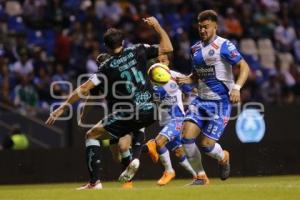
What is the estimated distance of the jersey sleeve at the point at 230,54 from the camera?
12.0 m

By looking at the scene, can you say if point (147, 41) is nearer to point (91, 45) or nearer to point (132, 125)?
point (91, 45)

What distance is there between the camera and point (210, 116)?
12.1 meters

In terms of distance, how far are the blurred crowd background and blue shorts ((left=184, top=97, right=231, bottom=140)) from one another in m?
6.58

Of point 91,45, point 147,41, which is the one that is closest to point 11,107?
point 91,45

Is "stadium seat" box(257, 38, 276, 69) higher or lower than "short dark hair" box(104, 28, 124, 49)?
lower

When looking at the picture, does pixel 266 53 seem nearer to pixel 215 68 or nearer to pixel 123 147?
pixel 215 68

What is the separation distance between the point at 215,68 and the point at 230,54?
0.32m

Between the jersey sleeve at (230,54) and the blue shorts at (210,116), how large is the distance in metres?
0.63

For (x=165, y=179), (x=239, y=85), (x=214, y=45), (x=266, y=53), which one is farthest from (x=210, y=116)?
(x=266, y=53)

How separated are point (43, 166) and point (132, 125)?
5.86m

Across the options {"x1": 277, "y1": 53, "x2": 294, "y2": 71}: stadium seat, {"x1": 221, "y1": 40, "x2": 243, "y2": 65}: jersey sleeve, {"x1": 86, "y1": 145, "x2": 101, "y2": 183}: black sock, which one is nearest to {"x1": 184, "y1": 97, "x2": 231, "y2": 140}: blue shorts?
{"x1": 221, "y1": 40, "x2": 243, "y2": 65}: jersey sleeve

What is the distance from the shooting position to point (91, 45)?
20.4 metres

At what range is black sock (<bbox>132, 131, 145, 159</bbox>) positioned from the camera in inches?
461

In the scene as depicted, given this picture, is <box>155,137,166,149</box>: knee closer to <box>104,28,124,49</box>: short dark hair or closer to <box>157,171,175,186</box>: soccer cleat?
Result: <box>157,171,175,186</box>: soccer cleat
